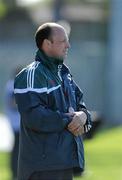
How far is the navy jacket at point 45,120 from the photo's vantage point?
7242mm

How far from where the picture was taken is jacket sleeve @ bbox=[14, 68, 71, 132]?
721 cm

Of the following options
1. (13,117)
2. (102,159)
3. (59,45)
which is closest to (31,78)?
(59,45)

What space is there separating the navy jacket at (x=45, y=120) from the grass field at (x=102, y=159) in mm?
5765

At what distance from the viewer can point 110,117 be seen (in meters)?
28.0

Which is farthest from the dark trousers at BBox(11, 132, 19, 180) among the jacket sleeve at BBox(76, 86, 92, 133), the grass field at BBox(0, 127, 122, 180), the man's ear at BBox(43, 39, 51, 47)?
the man's ear at BBox(43, 39, 51, 47)

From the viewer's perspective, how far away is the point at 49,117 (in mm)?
7230

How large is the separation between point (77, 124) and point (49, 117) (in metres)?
0.25

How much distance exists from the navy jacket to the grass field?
5765 millimetres

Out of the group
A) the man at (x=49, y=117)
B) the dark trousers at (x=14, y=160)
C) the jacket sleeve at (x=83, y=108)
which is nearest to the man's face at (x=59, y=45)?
the man at (x=49, y=117)

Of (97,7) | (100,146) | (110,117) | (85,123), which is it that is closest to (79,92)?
(85,123)

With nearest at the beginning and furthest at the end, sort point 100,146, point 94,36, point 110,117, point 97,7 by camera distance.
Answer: point 100,146 → point 110,117 → point 94,36 → point 97,7

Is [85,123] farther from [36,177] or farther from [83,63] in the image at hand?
[83,63]

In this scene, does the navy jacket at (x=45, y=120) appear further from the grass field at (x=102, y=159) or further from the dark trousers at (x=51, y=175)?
the grass field at (x=102, y=159)

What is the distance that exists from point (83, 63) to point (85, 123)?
2215cm
